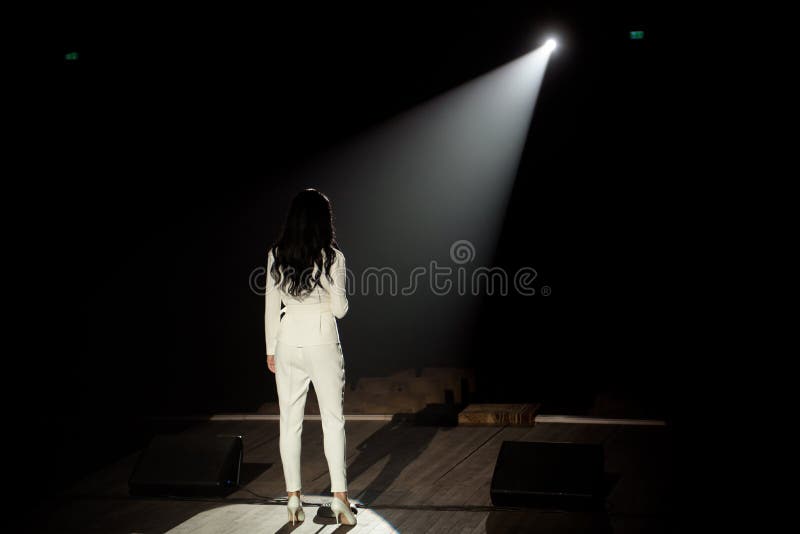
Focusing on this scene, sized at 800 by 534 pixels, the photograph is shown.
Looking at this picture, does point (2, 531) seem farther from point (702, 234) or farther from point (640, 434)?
point (702, 234)

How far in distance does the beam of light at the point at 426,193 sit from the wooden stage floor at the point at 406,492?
218 cm

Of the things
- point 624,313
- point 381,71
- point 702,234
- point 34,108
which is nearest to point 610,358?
point 624,313

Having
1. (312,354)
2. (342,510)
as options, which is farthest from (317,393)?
(342,510)

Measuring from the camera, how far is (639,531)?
3578 millimetres

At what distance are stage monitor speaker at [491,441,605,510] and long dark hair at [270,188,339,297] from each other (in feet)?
4.24

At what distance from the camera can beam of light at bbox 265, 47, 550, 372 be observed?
23.2 ft

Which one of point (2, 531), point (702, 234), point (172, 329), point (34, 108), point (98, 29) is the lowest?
point (2, 531)

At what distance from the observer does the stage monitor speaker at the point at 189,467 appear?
4270 millimetres

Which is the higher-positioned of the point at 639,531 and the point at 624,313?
the point at 624,313

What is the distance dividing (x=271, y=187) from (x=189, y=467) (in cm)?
371

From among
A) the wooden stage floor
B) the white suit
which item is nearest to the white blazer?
the white suit

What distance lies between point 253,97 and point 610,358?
3774mm

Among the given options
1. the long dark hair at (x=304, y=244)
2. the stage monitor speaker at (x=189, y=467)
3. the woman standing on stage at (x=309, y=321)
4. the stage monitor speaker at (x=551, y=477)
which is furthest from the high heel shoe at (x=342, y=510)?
the long dark hair at (x=304, y=244)

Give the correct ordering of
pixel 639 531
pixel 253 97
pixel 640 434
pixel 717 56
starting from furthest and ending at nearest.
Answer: pixel 253 97, pixel 717 56, pixel 640 434, pixel 639 531
